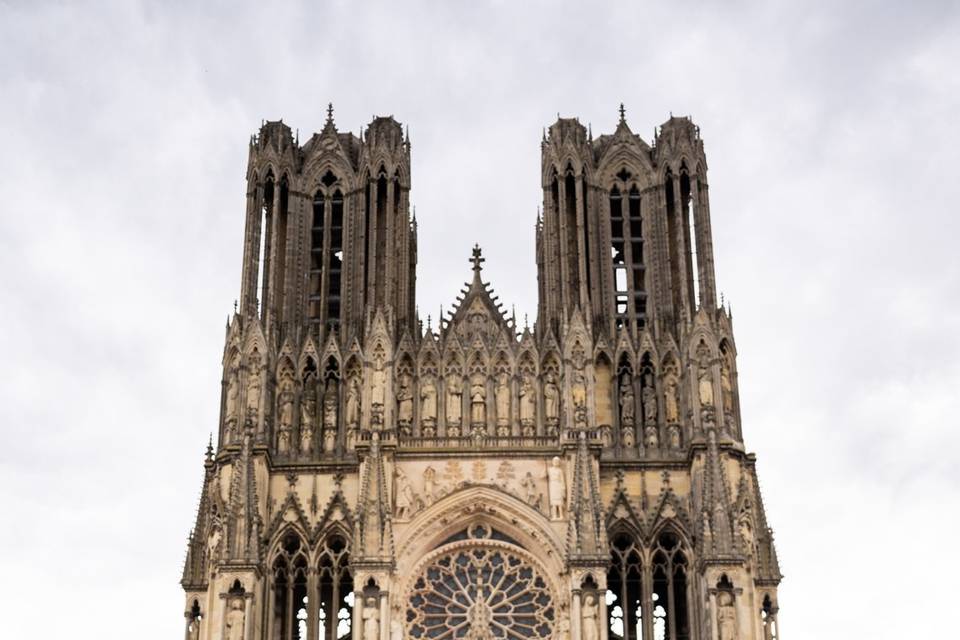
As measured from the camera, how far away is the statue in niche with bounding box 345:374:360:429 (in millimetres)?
45812

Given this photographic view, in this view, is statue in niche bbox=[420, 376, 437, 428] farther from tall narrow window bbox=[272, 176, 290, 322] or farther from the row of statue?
tall narrow window bbox=[272, 176, 290, 322]

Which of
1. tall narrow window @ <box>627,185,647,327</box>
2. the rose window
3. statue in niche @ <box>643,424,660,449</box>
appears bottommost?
the rose window

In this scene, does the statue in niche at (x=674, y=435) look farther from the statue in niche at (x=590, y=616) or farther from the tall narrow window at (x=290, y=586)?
the tall narrow window at (x=290, y=586)

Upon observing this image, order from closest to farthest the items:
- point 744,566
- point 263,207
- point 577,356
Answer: point 744,566 < point 577,356 < point 263,207

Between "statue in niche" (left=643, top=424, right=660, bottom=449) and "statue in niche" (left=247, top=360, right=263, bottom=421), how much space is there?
392 inches

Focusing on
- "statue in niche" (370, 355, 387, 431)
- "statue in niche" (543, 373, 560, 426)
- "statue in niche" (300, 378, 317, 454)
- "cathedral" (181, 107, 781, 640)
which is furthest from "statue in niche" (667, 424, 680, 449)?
"statue in niche" (300, 378, 317, 454)

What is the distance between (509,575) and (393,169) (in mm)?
12616

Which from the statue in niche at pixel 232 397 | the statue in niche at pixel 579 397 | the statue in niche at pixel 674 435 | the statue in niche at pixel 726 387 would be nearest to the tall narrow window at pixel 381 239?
the statue in niche at pixel 232 397

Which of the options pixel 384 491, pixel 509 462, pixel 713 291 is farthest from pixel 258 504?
pixel 713 291

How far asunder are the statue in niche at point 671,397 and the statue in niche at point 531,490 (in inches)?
158

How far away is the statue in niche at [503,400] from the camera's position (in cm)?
4559

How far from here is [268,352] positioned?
46219 mm

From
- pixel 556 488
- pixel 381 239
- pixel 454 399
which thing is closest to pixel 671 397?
pixel 556 488

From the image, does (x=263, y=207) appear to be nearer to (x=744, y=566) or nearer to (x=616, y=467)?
(x=616, y=467)
